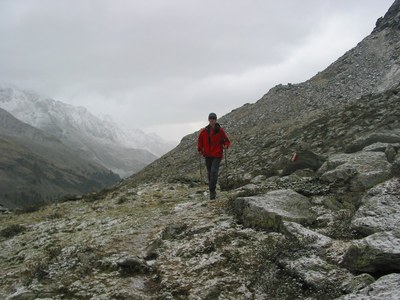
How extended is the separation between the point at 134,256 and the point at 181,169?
117 feet

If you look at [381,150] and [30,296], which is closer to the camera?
[30,296]

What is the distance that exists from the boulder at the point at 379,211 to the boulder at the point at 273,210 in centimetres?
156

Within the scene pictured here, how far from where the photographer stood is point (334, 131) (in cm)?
2892

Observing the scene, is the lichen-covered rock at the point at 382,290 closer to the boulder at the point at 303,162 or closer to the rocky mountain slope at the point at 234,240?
the rocky mountain slope at the point at 234,240

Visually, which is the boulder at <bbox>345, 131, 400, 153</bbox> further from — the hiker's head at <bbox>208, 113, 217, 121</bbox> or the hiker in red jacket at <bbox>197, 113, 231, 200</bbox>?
the hiker's head at <bbox>208, 113, 217, 121</bbox>

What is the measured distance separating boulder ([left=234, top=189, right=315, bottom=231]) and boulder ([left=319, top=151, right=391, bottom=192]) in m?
1.85

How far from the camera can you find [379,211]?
9797 mm

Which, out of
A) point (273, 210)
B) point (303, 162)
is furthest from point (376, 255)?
point (303, 162)

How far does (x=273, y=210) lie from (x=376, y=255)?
13.1 ft

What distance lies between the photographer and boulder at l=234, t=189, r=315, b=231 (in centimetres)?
1116

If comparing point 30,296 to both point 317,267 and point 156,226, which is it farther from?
point 317,267

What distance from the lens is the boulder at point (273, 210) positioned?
1116 cm

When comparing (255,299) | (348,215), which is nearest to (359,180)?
(348,215)

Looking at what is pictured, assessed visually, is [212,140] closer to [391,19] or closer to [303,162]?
[303,162]
